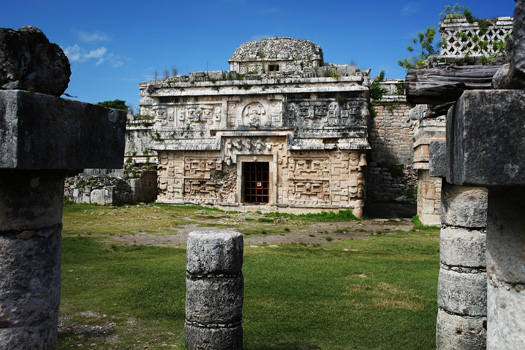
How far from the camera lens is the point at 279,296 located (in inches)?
242

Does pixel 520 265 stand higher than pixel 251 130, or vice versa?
pixel 251 130

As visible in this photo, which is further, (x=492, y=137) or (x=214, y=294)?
(x=214, y=294)

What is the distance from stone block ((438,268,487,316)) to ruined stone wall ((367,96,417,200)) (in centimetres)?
1572

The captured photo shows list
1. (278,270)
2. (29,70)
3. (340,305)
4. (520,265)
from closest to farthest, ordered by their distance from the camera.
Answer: (520,265) < (29,70) < (340,305) < (278,270)

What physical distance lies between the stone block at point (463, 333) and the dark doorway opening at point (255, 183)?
1212 centimetres

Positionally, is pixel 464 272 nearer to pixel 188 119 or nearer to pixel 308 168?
pixel 308 168

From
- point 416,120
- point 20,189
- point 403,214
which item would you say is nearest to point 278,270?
point 20,189

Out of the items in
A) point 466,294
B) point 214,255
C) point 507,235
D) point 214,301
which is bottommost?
point 214,301

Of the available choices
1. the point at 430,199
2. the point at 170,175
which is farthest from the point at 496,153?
the point at 170,175

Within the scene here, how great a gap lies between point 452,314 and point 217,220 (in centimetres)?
979

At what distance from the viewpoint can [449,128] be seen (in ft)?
6.32

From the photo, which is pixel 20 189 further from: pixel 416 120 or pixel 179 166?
pixel 179 166

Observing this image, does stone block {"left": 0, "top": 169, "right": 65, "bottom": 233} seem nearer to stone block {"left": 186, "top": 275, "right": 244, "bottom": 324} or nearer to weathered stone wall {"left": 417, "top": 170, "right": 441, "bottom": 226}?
stone block {"left": 186, "top": 275, "right": 244, "bottom": 324}

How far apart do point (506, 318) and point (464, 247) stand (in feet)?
9.61
